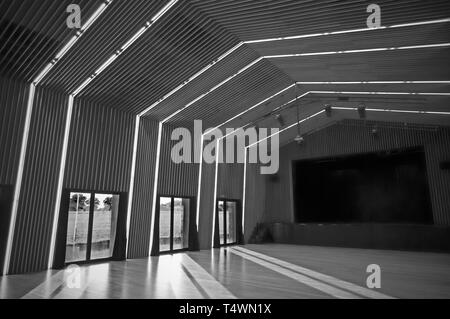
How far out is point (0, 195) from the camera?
6457mm

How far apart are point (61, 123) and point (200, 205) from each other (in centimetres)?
553

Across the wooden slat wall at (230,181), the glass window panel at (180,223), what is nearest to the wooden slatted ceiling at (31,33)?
the glass window panel at (180,223)

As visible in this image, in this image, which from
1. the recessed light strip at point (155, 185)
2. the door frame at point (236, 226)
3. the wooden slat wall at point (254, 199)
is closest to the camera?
the recessed light strip at point (155, 185)

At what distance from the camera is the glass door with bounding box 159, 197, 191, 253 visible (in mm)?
10172

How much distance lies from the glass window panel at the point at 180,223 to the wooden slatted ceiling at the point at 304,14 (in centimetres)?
631

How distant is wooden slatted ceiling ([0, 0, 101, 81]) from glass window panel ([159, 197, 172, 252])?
5.28 metres

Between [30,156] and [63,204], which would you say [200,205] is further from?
[30,156]

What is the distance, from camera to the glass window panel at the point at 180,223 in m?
10.6

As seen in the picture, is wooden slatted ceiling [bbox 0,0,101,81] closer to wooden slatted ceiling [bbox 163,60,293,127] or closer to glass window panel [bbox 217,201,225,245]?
wooden slatted ceiling [bbox 163,60,293,127]

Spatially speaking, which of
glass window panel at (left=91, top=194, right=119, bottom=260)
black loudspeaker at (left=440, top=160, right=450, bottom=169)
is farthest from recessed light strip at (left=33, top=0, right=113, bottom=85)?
black loudspeaker at (left=440, top=160, right=450, bottom=169)

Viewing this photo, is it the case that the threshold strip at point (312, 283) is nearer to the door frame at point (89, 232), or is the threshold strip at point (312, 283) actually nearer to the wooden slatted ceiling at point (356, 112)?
the door frame at point (89, 232)

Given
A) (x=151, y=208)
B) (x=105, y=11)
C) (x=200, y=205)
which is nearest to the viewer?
(x=105, y=11)

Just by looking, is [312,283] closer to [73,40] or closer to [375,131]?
[73,40]

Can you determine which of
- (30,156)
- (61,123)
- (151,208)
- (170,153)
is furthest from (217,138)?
(30,156)
